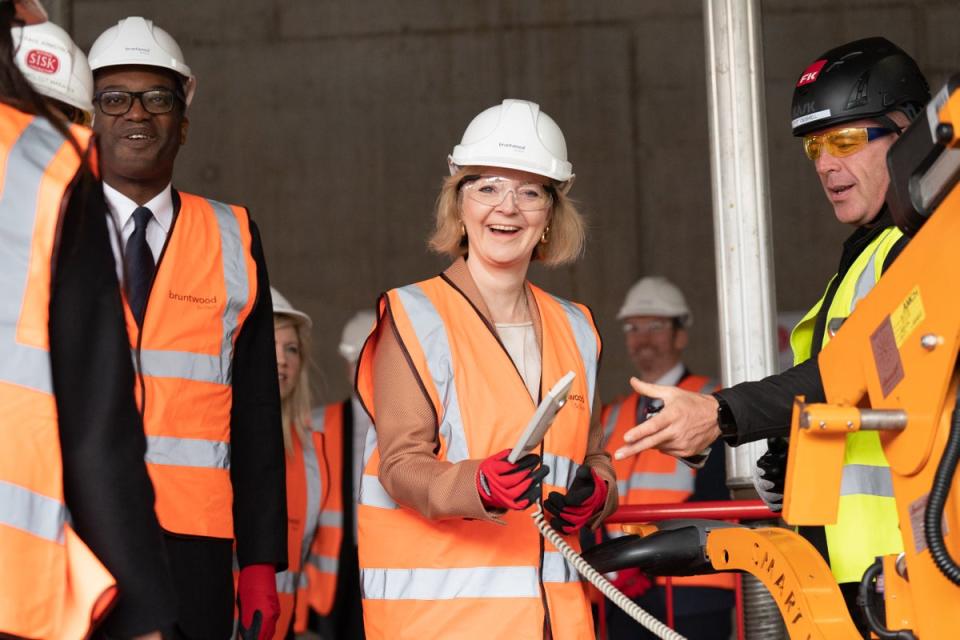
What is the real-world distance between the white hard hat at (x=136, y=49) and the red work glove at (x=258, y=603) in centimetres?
138

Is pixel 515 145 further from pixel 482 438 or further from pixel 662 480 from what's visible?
pixel 662 480

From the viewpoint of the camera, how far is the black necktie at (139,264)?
3580 mm

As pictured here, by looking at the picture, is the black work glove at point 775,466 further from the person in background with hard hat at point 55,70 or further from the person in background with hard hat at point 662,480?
the person in background with hard hat at point 662,480

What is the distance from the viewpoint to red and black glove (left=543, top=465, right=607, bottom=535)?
137 inches

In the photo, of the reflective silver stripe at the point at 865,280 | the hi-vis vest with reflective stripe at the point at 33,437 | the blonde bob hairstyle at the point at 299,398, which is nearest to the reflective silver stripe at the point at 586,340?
the reflective silver stripe at the point at 865,280

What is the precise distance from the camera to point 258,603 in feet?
12.1

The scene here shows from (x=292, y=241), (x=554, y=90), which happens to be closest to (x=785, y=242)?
(x=554, y=90)

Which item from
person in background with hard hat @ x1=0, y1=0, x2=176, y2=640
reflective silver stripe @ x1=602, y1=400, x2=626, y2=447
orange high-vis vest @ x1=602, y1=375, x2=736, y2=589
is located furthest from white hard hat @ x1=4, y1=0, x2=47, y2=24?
reflective silver stripe @ x1=602, y1=400, x2=626, y2=447

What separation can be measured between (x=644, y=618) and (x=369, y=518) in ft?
2.79

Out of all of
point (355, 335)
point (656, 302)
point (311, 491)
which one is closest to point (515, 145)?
point (311, 491)

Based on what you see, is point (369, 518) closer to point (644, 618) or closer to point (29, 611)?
point (644, 618)

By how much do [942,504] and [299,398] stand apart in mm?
4516

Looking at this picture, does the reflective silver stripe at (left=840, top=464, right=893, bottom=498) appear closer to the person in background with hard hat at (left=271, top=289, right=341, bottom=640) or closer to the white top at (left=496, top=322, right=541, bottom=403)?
the white top at (left=496, top=322, right=541, bottom=403)

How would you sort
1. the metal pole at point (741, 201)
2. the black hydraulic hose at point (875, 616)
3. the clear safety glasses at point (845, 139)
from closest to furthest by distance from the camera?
1. the black hydraulic hose at point (875, 616)
2. the clear safety glasses at point (845, 139)
3. the metal pole at point (741, 201)
